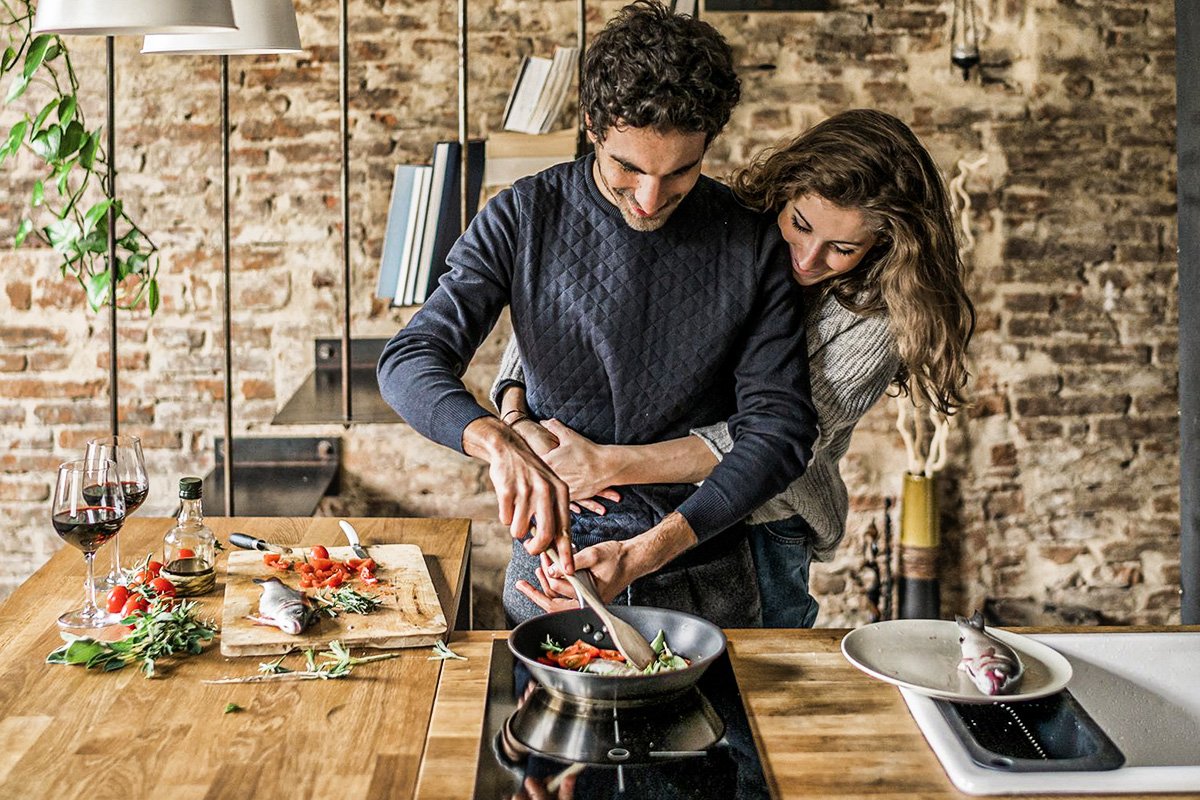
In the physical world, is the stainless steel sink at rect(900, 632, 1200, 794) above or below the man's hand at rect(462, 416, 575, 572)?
below

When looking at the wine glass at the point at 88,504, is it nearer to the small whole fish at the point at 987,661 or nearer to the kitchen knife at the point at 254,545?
the kitchen knife at the point at 254,545

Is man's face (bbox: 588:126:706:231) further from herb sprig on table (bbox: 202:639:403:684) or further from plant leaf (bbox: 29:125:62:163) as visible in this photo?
plant leaf (bbox: 29:125:62:163)

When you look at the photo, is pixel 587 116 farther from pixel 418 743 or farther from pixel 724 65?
pixel 418 743

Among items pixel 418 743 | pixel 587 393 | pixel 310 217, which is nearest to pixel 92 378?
pixel 310 217

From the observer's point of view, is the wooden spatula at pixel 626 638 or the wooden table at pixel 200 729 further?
the wooden spatula at pixel 626 638

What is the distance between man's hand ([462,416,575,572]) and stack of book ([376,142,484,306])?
1.46m

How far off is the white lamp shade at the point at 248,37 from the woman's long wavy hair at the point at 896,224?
910mm

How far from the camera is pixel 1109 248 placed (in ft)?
12.3

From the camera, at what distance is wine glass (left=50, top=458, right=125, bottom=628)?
5.12 feet

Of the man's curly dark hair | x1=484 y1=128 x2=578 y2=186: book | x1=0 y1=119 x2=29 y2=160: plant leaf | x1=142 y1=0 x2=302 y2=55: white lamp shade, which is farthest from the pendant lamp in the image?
x1=484 y1=128 x2=578 y2=186: book

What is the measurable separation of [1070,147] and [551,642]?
285 centimetres

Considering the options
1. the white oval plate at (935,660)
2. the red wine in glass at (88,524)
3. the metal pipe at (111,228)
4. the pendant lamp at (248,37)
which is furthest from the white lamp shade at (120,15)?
the white oval plate at (935,660)

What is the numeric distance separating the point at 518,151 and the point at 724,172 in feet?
2.03

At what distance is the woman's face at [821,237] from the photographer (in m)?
1.92
